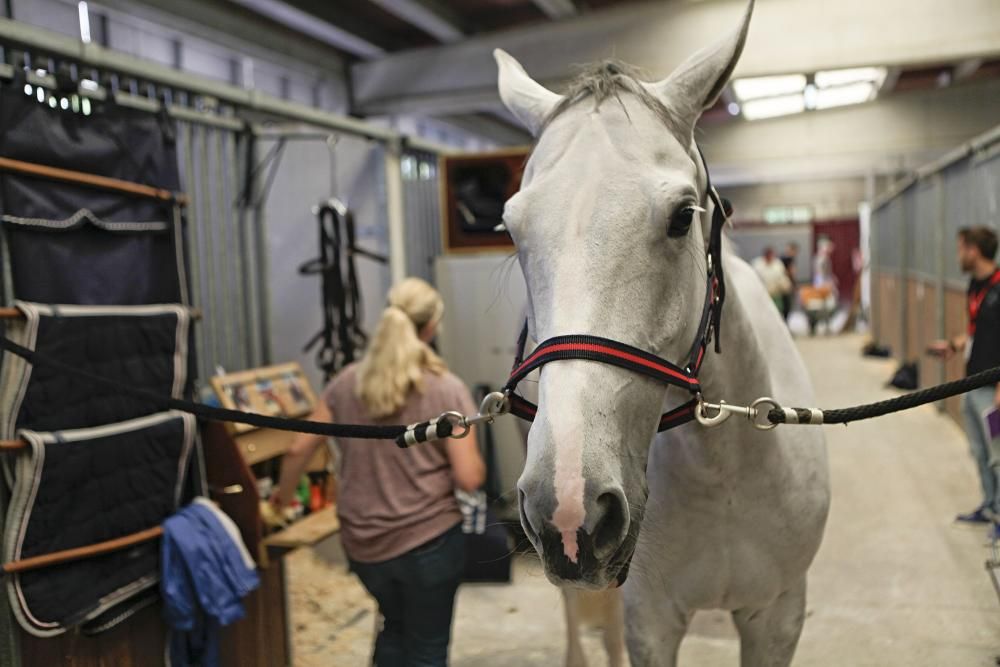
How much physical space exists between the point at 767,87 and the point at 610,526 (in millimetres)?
6637

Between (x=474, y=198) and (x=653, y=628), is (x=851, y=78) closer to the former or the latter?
(x=474, y=198)

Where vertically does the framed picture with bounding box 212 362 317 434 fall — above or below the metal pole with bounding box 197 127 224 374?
below

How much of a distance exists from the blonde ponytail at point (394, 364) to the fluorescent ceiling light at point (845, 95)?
21.1 ft

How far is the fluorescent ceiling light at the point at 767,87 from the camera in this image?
20.7 feet

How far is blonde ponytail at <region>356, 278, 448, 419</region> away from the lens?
2.09 meters

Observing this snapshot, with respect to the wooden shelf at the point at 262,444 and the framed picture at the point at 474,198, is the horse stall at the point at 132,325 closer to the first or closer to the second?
the wooden shelf at the point at 262,444

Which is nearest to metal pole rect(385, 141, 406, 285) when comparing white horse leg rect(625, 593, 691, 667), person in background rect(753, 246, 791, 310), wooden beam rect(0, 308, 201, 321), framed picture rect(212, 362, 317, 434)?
framed picture rect(212, 362, 317, 434)

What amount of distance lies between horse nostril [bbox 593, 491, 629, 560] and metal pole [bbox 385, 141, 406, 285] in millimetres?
3376

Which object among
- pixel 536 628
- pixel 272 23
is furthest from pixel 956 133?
pixel 536 628

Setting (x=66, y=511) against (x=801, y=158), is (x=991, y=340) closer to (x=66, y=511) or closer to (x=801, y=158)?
(x=66, y=511)

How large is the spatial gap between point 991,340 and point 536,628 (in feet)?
7.09

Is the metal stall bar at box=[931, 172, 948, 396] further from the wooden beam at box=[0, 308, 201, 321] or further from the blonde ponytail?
the wooden beam at box=[0, 308, 201, 321]

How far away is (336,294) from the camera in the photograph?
344cm

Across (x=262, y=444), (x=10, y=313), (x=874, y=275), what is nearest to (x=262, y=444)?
(x=262, y=444)
